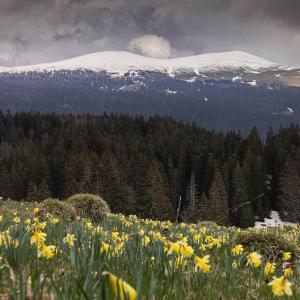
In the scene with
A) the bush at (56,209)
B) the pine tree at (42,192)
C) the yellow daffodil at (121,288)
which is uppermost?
the yellow daffodil at (121,288)

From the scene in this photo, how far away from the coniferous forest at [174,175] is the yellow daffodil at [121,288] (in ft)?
237

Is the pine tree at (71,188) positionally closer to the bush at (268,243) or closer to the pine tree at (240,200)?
the pine tree at (240,200)

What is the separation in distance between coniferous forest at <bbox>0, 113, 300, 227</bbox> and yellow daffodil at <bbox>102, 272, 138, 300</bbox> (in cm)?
7226

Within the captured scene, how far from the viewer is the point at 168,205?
283 feet

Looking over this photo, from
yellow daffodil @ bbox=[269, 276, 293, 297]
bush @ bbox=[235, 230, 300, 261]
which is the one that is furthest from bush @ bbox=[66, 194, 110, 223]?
yellow daffodil @ bbox=[269, 276, 293, 297]

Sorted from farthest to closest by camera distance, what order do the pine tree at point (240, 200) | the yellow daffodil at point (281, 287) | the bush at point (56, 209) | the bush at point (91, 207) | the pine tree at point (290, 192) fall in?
the pine tree at point (290, 192) < the pine tree at point (240, 200) < the bush at point (91, 207) < the bush at point (56, 209) < the yellow daffodil at point (281, 287)

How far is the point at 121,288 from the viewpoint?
1676 millimetres

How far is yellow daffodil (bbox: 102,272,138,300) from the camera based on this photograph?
1.64 meters

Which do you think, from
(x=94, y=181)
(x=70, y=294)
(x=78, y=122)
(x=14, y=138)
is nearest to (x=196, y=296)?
(x=70, y=294)

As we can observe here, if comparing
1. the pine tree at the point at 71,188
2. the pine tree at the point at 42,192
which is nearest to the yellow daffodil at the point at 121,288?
the pine tree at the point at 42,192

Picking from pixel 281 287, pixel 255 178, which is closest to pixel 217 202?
pixel 255 178

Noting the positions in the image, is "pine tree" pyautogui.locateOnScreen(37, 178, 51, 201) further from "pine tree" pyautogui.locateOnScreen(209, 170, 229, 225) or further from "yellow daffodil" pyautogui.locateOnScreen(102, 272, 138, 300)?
"yellow daffodil" pyautogui.locateOnScreen(102, 272, 138, 300)

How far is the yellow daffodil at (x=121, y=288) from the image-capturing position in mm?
1637

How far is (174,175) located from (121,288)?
113 m
